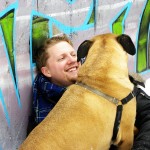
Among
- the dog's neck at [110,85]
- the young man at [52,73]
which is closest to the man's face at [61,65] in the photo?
the young man at [52,73]

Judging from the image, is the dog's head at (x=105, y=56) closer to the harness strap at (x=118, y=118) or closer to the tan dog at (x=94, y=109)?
the tan dog at (x=94, y=109)

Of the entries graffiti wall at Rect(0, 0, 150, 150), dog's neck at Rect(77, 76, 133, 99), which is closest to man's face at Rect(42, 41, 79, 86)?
graffiti wall at Rect(0, 0, 150, 150)

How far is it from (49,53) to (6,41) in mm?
453

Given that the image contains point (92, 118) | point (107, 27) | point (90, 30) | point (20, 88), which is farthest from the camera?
point (107, 27)

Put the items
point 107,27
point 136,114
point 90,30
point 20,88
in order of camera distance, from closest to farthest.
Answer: point 136,114 < point 20,88 < point 90,30 < point 107,27

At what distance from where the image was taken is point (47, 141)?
2342 millimetres

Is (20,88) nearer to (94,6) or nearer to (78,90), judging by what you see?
(78,90)

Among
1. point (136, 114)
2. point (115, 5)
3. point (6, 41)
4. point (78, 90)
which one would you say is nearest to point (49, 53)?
point (6, 41)

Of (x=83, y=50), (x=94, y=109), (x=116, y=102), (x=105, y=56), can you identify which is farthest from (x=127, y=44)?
(x=94, y=109)

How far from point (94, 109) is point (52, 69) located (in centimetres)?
75

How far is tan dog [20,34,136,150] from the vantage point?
94.3 inches

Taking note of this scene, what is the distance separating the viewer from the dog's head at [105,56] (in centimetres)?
278

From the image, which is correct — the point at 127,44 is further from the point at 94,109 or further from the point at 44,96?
the point at 44,96

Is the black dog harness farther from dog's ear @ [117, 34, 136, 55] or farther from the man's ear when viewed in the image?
the man's ear
